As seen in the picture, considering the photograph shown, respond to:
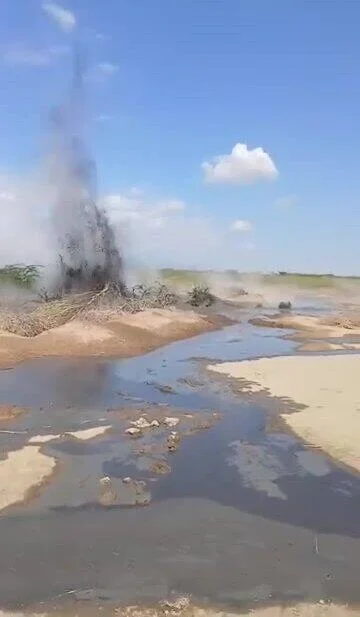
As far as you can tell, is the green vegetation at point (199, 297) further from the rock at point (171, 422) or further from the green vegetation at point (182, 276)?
the rock at point (171, 422)

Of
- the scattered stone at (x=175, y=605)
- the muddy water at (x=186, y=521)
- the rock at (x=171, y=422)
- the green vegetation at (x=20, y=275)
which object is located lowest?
the scattered stone at (x=175, y=605)

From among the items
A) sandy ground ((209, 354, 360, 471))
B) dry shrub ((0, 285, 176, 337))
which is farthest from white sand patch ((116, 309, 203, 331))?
sandy ground ((209, 354, 360, 471))

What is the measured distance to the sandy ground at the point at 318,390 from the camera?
12.1 meters

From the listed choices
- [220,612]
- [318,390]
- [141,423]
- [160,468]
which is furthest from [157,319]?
[220,612]

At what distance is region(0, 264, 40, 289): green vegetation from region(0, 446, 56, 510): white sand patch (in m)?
31.0

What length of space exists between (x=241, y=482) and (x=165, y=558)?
2.99 m

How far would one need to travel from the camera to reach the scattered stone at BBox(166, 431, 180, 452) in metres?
11.5

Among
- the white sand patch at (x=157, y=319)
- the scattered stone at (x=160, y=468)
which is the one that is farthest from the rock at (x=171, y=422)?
the white sand patch at (x=157, y=319)

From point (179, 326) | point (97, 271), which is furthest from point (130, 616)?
point (97, 271)

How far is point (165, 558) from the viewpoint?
284 inches

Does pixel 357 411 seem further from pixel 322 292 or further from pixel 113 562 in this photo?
pixel 322 292

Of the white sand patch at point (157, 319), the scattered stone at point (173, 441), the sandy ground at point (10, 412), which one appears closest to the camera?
the scattered stone at point (173, 441)

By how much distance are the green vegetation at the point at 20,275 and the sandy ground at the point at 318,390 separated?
2302 cm

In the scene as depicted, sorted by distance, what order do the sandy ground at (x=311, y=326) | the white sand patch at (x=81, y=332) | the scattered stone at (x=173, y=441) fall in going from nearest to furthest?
the scattered stone at (x=173, y=441)
the white sand patch at (x=81, y=332)
the sandy ground at (x=311, y=326)
